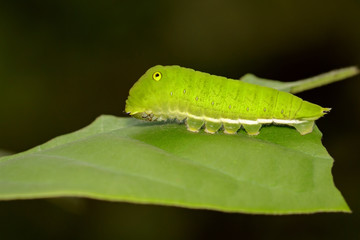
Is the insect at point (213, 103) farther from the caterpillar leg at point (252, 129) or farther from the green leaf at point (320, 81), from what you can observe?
the green leaf at point (320, 81)

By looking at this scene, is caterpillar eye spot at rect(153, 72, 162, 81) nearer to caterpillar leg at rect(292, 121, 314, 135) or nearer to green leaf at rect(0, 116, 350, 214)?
green leaf at rect(0, 116, 350, 214)

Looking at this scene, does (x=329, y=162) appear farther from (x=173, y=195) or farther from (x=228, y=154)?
(x=173, y=195)

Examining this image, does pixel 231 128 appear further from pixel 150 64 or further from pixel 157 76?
pixel 150 64

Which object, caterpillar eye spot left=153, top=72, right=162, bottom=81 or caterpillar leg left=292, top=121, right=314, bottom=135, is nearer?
caterpillar leg left=292, top=121, right=314, bottom=135

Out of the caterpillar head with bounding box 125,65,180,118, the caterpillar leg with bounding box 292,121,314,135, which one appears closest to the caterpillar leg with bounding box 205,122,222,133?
the caterpillar head with bounding box 125,65,180,118

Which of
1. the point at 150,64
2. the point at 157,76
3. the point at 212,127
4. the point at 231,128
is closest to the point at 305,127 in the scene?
the point at 231,128
